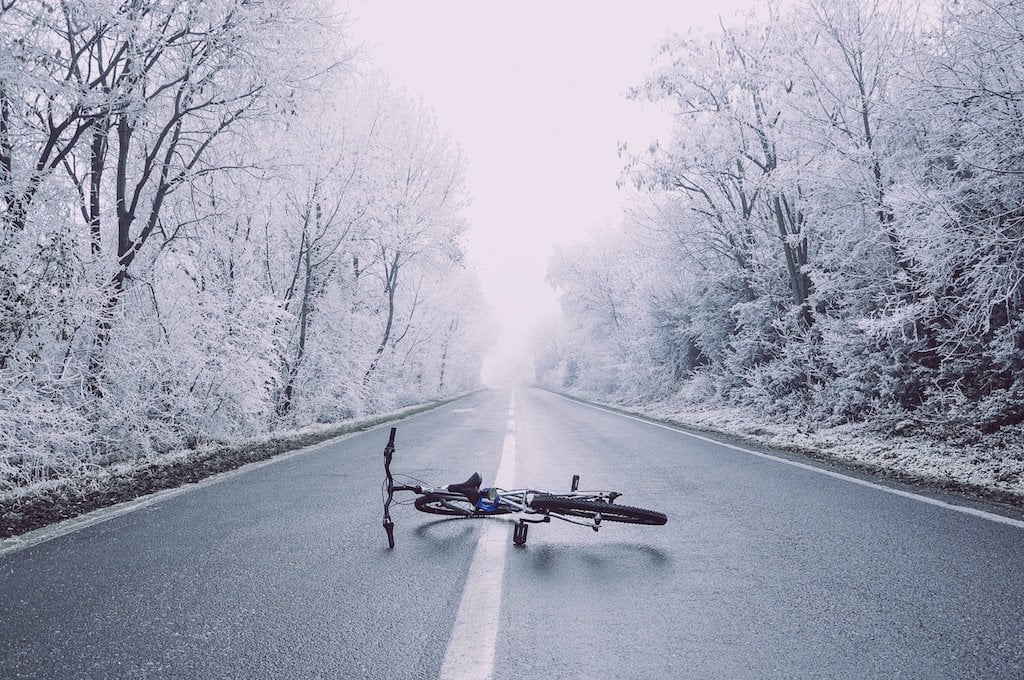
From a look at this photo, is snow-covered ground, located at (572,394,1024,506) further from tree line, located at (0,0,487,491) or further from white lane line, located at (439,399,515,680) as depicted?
tree line, located at (0,0,487,491)

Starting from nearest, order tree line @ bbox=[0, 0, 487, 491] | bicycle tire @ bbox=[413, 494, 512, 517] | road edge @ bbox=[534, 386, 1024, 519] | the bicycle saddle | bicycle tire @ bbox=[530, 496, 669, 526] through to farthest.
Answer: bicycle tire @ bbox=[530, 496, 669, 526]
the bicycle saddle
bicycle tire @ bbox=[413, 494, 512, 517]
road edge @ bbox=[534, 386, 1024, 519]
tree line @ bbox=[0, 0, 487, 491]

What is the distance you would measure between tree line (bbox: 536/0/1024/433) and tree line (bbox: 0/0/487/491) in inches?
342

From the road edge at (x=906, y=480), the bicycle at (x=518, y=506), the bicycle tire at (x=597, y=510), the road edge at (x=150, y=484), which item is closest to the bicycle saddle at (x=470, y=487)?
the bicycle at (x=518, y=506)

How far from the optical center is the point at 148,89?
9.23 meters

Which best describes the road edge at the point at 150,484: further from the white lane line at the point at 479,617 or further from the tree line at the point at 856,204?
the tree line at the point at 856,204

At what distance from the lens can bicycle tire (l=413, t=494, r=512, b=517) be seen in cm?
432

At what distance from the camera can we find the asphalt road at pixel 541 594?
7.26ft

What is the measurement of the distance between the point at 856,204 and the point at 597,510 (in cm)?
943

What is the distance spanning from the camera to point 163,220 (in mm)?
10922

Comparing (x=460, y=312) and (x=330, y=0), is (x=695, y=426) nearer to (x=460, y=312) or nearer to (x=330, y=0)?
(x=330, y=0)

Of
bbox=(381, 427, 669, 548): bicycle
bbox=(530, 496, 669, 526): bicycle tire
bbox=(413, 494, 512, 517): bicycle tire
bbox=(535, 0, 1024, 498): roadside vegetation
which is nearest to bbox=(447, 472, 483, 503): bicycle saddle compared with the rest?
bbox=(381, 427, 669, 548): bicycle

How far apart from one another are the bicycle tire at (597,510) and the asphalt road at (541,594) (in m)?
0.18

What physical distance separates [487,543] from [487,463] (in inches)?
139

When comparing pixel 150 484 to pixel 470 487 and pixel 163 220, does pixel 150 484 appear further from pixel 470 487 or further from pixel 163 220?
pixel 163 220
